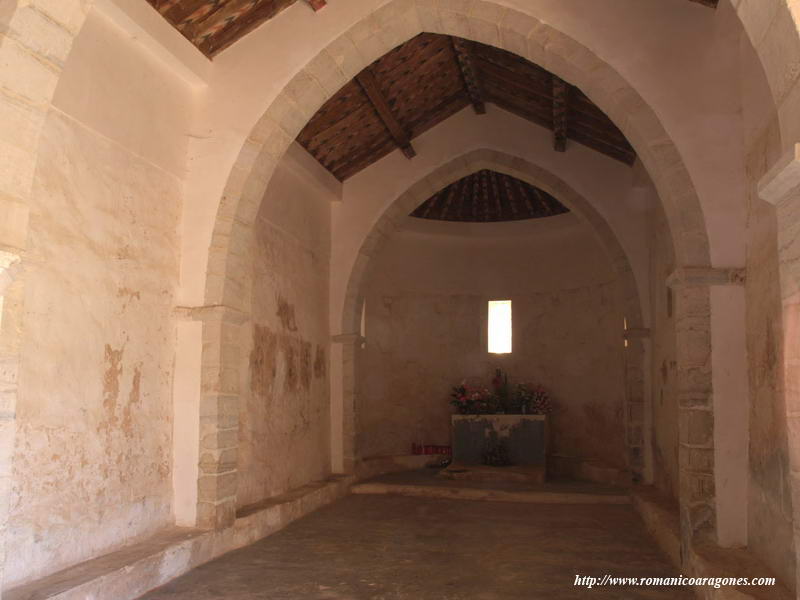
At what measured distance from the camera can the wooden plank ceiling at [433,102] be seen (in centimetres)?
716

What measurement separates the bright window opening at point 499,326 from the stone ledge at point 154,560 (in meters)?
5.52

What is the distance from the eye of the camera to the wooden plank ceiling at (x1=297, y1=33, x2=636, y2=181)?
7156 mm

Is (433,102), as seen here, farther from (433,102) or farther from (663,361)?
(663,361)

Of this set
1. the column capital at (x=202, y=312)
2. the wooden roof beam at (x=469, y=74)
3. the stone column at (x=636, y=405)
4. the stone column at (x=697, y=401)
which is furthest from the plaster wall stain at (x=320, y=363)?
the stone column at (x=697, y=401)

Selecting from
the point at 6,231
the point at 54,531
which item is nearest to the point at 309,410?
the point at 54,531

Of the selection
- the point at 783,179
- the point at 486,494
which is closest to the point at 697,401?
the point at 783,179

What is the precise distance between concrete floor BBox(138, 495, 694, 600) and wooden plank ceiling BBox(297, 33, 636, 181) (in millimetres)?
3931

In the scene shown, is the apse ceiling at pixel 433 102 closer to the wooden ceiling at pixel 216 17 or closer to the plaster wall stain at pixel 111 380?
the wooden ceiling at pixel 216 17

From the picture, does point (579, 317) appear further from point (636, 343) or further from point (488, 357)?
point (636, 343)

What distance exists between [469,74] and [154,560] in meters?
5.54

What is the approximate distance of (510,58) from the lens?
709 centimetres

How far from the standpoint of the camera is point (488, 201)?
37.9ft

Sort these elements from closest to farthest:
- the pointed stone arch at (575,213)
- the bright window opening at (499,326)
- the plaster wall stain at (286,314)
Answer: the plaster wall stain at (286,314) → the pointed stone arch at (575,213) → the bright window opening at (499,326)

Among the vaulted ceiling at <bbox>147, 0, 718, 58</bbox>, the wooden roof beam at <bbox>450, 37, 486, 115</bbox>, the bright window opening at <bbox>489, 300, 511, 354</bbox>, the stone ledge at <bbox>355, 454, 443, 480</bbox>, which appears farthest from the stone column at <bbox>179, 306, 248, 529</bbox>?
the bright window opening at <bbox>489, 300, 511, 354</bbox>
